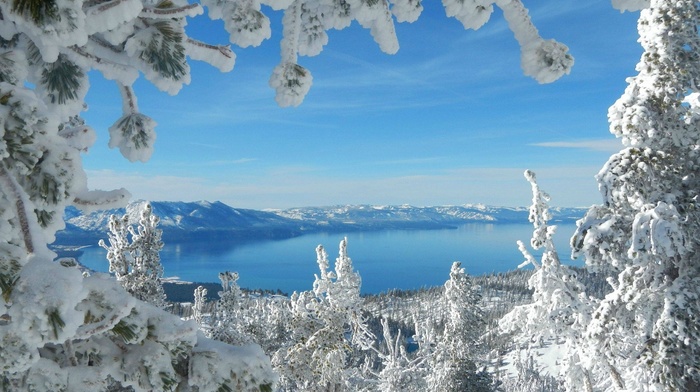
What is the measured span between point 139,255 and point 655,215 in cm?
1233

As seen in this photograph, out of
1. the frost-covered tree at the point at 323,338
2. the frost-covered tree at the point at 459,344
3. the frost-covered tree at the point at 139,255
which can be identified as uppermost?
the frost-covered tree at the point at 139,255

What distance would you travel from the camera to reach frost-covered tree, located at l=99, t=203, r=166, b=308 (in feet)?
42.9

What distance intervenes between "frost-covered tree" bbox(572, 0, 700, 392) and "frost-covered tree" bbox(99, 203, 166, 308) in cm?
1079

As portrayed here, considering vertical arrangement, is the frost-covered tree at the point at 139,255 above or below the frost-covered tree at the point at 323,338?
above

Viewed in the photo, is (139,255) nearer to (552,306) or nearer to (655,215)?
(552,306)

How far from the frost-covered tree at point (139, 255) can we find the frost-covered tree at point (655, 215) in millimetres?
10790

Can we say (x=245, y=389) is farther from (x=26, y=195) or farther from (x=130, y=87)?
(x=130, y=87)

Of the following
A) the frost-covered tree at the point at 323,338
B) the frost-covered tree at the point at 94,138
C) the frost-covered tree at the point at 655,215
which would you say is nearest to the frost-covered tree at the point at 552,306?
the frost-covered tree at the point at 655,215

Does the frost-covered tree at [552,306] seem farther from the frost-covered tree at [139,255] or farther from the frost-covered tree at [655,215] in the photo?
the frost-covered tree at [139,255]

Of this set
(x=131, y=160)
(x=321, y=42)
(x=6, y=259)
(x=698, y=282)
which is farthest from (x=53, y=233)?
(x=698, y=282)

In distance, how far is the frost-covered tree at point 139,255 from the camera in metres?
13.1

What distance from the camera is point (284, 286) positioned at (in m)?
183

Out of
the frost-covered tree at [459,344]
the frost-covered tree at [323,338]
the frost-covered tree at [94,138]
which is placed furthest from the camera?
the frost-covered tree at [459,344]

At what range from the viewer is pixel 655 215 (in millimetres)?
6805
